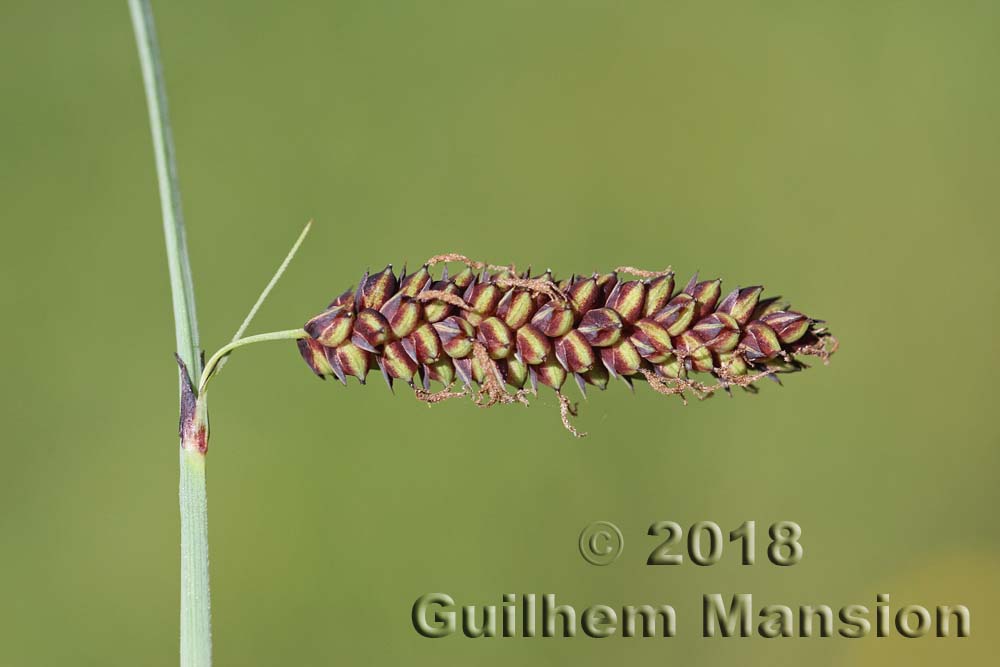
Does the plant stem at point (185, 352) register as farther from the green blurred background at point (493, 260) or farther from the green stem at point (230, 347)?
the green blurred background at point (493, 260)

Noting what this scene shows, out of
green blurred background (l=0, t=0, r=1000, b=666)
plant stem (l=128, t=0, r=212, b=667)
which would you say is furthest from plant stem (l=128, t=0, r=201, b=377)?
green blurred background (l=0, t=0, r=1000, b=666)

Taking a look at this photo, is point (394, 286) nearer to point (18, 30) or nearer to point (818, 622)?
point (818, 622)

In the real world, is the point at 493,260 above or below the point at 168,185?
above

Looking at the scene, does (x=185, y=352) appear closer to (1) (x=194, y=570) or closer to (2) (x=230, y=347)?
(2) (x=230, y=347)

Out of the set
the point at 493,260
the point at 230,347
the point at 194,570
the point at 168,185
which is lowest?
the point at 194,570

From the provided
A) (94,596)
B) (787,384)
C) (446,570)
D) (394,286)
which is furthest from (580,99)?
(394,286)

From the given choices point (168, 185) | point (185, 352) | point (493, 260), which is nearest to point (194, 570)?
point (185, 352)

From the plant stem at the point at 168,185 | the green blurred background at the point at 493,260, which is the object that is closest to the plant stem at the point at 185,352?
the plant stem at the point at 168,185
